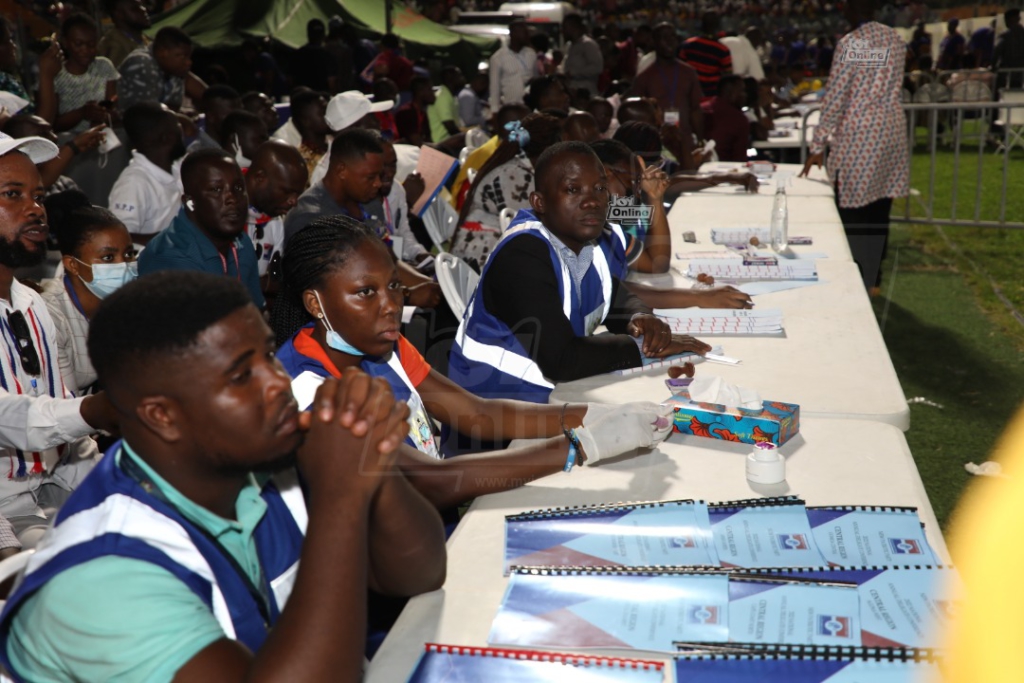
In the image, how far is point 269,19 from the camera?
11.7m

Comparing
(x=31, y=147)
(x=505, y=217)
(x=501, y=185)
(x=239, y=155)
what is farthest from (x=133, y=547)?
(x=239, y=155)

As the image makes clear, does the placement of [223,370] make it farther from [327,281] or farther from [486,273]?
[486,273]

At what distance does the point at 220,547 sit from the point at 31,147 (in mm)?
1698

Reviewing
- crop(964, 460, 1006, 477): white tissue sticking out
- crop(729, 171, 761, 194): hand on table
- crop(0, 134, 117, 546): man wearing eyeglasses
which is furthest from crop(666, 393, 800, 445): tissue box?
crop(729, 171, 761, 194): hand on table

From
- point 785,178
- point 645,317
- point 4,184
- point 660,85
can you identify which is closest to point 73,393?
point 4,184

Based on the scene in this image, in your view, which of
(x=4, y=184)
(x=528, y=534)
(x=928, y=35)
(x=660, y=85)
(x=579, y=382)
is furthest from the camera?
(x=928, y=35)

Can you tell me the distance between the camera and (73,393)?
2529 millimetres

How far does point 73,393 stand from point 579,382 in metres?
1.37

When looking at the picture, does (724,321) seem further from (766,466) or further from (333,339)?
(333,339)

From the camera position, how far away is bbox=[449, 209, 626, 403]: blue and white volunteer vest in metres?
2.55

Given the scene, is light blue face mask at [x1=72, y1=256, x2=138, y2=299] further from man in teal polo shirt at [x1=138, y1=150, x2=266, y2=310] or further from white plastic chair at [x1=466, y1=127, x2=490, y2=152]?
white plastic chair at [x1=466, y1=127, x2=490, y2=152]

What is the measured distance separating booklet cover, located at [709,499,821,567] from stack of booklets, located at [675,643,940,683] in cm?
25

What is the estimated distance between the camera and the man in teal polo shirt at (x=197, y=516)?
1.00 m

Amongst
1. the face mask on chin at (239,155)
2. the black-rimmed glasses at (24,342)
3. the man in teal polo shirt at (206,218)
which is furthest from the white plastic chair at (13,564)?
the face mask on chin at (239,155)
